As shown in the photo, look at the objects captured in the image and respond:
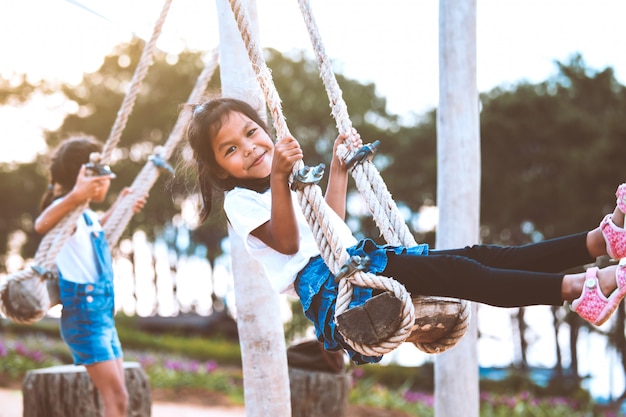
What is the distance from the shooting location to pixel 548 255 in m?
2.22

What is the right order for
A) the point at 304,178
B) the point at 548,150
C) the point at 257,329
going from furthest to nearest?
the point at 548,150
the point at 257,329
the point at 304,178

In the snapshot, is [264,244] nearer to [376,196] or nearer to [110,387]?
[376,196]

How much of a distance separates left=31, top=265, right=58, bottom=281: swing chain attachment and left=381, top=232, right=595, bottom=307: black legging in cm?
Result: 185

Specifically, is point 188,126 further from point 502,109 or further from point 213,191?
point 502,109

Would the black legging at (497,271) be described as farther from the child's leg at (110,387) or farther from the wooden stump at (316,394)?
the wooden stump at (316,394)

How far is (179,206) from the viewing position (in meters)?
16.7

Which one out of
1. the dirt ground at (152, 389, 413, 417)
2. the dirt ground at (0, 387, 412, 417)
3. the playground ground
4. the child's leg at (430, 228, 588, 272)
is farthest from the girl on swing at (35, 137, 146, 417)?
the dirt ground at (152, 389, 413, 417)

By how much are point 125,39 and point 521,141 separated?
9.19m

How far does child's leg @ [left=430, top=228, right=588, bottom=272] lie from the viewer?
2197 millimetres

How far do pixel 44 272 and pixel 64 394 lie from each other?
1.59 metres

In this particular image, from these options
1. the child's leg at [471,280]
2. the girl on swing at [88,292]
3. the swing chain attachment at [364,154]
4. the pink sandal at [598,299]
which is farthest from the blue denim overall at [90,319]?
the pink sandal at [598,299]

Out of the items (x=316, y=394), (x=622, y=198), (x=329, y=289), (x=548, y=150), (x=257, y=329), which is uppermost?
(x=548, y=150)

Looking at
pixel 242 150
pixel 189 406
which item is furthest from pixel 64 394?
pixel 242 150

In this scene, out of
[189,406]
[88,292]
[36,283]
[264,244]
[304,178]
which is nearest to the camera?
[304,178]
